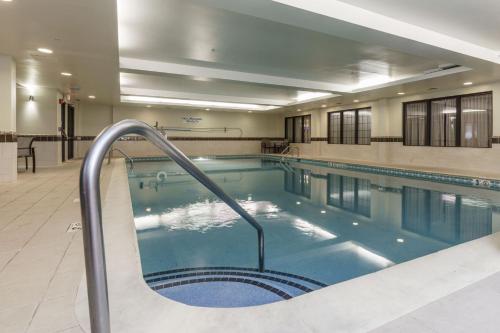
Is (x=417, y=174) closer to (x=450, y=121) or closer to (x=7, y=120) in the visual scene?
(x=450, y=121)

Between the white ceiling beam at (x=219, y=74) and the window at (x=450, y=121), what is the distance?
9.06 feet

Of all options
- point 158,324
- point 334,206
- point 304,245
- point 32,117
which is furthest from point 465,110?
point 32,117

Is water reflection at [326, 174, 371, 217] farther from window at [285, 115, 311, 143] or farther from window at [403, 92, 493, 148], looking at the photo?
window at [285, 115, 311, 143]

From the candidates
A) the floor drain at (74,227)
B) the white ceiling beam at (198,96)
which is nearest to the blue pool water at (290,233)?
the floor drain at (74,227)

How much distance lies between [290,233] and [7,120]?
538 centimetres

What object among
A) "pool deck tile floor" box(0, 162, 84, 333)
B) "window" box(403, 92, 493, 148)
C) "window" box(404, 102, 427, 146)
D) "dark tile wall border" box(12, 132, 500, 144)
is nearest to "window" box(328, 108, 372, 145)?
"dark tile wall border" box(12, 132, 500, 144)

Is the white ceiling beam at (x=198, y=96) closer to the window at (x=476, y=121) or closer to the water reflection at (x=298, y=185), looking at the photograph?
the water reflection at (x=298, y=185)

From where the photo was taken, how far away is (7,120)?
17.8ft

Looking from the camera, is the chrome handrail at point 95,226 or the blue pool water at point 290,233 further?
the blue pool water at point 290,233

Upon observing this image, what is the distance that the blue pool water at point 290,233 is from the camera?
227 centimetres

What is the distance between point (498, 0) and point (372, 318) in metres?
4.50

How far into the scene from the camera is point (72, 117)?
11883mm

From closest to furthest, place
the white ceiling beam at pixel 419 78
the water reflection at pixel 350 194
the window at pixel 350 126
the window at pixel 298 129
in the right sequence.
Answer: the water reflection at pixel 350 194
the white ceiling beam at pixel 419 78
the window at pixel 350 126
the window at pixel 298 129

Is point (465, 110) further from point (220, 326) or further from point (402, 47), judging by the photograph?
point (220, 326)
